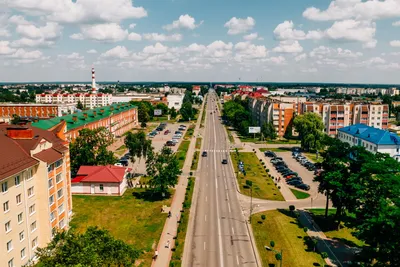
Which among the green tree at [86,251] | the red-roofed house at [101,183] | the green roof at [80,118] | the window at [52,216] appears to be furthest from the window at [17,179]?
the green roof at [80,118]

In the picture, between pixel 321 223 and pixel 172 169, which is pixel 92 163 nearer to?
pixel 172 169

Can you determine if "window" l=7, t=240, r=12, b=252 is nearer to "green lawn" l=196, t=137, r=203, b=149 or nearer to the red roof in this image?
the red roof

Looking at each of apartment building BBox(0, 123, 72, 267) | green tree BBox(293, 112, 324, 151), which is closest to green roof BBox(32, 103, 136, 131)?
apartment building BBox(0, 123, 72, 267)

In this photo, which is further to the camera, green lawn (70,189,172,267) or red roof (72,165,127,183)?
red roof (72,165,127,183)

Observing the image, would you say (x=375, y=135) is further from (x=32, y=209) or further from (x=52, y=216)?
(x=32, y=209)

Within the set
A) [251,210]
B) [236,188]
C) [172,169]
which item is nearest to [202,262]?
[251,210]

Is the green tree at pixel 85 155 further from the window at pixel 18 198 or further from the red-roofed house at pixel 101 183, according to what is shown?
the window at pixel 18 198
